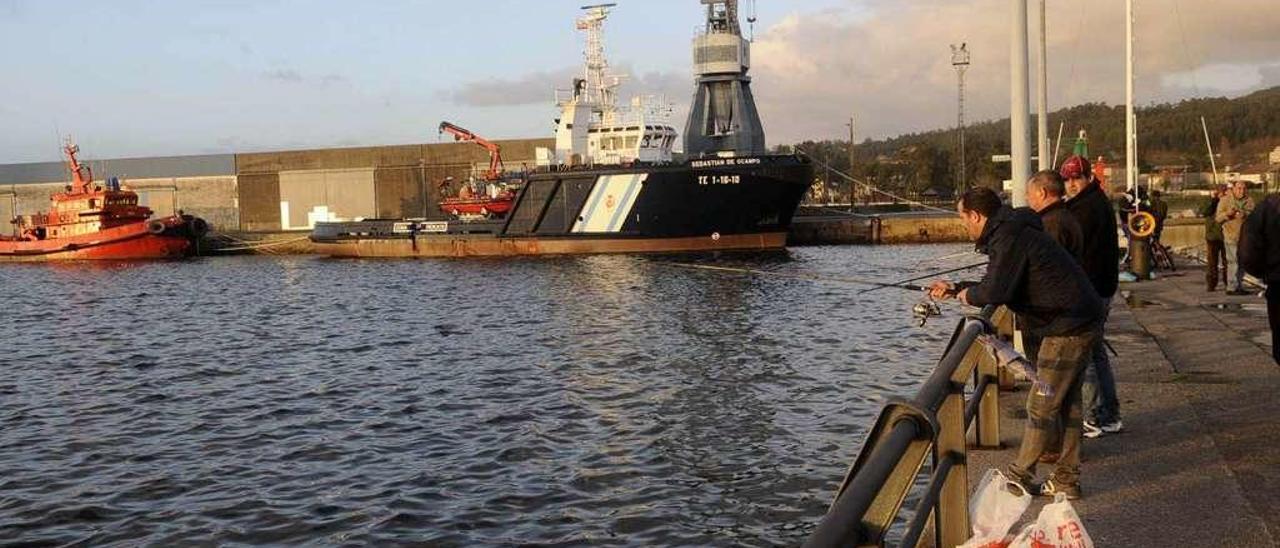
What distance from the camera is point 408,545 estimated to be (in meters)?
7.66

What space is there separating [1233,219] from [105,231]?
169 ft

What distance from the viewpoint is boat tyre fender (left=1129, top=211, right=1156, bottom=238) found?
57.4 feet

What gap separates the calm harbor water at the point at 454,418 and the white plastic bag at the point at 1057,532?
3.86 meters

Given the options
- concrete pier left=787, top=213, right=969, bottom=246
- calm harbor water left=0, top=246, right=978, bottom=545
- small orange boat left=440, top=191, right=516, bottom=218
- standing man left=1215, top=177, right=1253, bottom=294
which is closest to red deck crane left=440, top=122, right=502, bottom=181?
small orange boat left=440, top=191, right=516, bottom=218

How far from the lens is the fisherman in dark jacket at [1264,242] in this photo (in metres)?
6.02

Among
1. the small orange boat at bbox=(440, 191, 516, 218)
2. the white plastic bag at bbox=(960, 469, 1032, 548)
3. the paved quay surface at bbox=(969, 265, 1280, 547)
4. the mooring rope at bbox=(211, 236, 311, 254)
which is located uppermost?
the small orange boat at bbox=(440, 191, 516, 218)

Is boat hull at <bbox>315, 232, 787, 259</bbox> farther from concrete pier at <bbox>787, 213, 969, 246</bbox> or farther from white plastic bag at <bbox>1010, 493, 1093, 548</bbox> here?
white plastic bag at <bbox>1010, 493, 1093, 548</bbox>

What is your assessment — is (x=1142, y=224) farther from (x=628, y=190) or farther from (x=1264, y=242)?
(x=628, y=190)

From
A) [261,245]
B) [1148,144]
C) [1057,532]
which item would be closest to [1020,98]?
[1057,532]

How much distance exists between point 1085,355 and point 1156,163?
4386 inches

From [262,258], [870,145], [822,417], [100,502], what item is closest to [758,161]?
[262,258]

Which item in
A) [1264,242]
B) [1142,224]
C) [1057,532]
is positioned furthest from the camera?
[1142,224]

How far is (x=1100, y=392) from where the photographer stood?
661 cm

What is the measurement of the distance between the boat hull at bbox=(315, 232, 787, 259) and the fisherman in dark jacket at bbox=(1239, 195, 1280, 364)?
37984 millimetres
